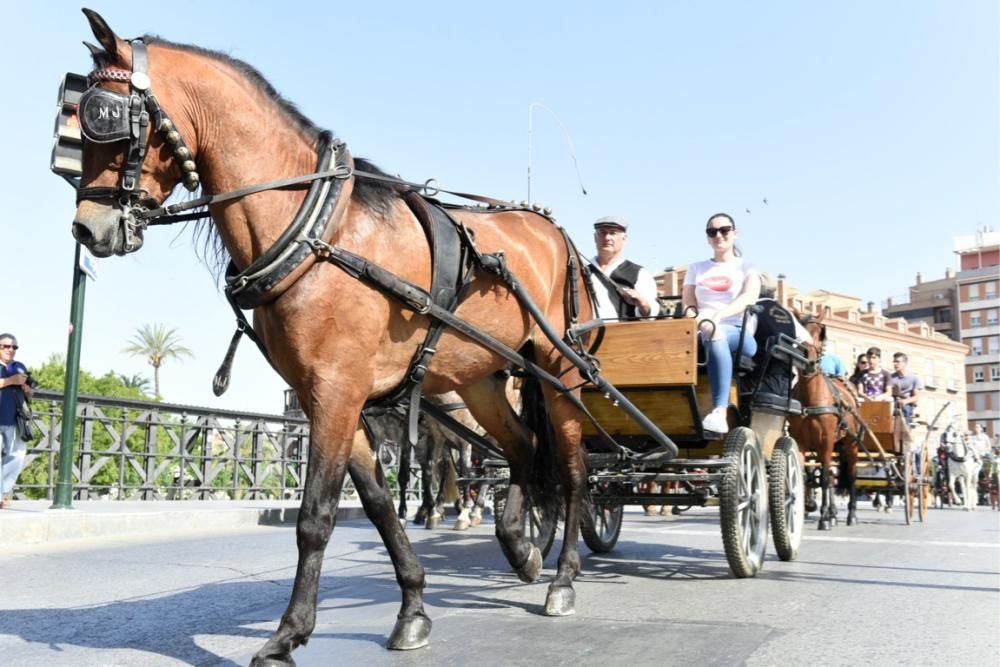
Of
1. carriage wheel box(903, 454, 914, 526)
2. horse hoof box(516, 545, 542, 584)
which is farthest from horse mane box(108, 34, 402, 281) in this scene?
carriage wheel box(903, 454, 914, 526)

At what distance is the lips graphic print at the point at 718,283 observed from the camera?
741 centimetres

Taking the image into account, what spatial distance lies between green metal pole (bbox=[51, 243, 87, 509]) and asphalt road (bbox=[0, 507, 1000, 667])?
5.16 ft

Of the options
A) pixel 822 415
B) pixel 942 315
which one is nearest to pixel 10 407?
pixel 822 415

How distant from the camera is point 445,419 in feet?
18.4

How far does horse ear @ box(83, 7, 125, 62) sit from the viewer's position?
370 cm

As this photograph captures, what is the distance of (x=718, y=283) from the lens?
7438mm

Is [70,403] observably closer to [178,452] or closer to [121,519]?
[121,519]

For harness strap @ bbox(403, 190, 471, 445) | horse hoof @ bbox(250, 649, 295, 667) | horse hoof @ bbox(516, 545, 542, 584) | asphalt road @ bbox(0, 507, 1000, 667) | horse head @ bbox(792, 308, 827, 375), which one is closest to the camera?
horse hoof @ bbox(250, 649, 295, 667)

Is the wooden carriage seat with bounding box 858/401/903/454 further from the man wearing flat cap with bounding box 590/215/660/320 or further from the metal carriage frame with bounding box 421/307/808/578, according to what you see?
the man wearing flat cap with bounding box 590/215/660/320

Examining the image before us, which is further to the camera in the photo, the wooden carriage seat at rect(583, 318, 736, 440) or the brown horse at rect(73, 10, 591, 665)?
the wooden carriage seat at rect(583, 318, 736, 440)

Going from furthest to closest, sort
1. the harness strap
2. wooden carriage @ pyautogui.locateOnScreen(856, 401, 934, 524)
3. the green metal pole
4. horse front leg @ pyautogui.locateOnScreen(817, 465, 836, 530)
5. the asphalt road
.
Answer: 1. wooden carriage @ pyautogui.locateOnScreen(856, 401, 934, 524)
2. horse front leg @ pyautogui.locateOnScreen(817, 465, 836, 530)
3. the green metal pole
4. the harness strap
5. the asphalt road

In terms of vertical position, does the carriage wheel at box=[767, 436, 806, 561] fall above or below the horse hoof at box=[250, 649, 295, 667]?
above

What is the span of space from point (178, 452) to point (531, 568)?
11089 mm

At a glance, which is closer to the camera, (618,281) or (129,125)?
(129,125)
